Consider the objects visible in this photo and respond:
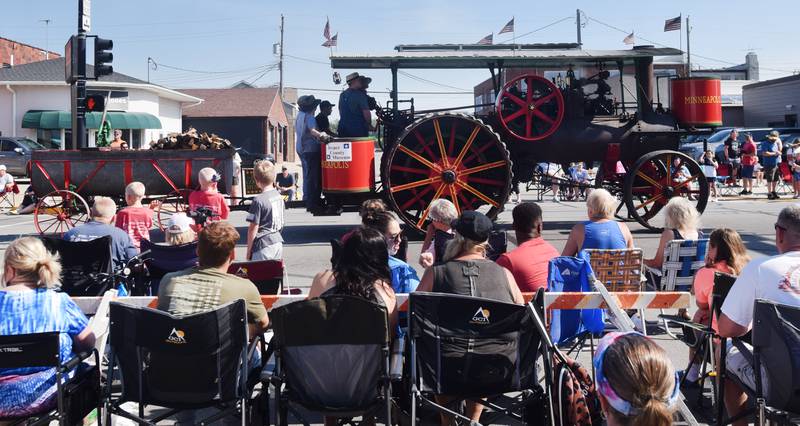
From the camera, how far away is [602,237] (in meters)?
6.30

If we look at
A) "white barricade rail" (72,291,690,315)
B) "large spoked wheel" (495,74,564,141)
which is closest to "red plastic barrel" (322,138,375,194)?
"large spoked wheel" (495,74,564,141)

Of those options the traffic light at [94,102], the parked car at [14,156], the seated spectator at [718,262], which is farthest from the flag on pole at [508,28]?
the parked car at [14,156]

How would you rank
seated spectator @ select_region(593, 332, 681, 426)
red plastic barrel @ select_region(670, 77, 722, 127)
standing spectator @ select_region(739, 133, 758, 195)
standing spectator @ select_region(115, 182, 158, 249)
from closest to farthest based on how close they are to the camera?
seated spectator @ select_region(593, 332, 681, 426) → standing spectator @ select_region(115, 182, 158, 249) → red plastic barrel @ select_region(670, 77, 722, 127) → standing spectator @ select_region(739, 133, 758, 195)

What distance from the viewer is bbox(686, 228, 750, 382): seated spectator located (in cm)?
495

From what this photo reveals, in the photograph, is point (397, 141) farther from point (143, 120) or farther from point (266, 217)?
point (143, 120)

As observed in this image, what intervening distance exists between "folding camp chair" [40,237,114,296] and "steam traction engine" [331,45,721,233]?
5.96 m

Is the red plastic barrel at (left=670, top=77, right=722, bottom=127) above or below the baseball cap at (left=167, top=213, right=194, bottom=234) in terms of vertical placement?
above

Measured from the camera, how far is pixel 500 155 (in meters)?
11.9

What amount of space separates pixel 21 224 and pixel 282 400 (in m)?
14.8

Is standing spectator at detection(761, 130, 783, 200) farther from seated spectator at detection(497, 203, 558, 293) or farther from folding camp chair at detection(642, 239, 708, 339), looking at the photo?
seated spectator at detection(497, 203, 558, 293)

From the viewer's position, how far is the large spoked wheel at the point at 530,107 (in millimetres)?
11812

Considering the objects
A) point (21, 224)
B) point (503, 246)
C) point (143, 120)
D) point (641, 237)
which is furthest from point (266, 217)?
point (143, 120)

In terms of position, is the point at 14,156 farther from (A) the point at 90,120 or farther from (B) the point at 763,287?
(B) the point at 763,287

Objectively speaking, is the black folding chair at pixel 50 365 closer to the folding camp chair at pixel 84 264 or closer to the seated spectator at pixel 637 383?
the folding camp chair at pixel 84 264
